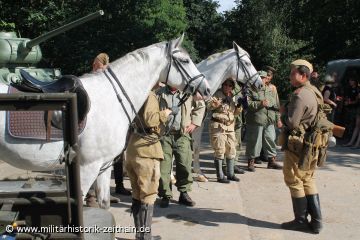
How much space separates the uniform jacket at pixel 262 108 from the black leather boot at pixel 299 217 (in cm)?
330

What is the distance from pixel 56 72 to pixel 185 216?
12.3 ft

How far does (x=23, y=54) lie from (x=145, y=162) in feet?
14.8

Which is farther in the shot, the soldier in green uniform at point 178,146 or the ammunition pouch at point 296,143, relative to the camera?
the soldier in green uniform at point 178,146

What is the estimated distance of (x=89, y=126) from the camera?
4426 mm

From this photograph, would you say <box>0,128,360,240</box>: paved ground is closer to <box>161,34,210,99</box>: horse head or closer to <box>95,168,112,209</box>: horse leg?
<box>95,168,112,209</box>: horse leg

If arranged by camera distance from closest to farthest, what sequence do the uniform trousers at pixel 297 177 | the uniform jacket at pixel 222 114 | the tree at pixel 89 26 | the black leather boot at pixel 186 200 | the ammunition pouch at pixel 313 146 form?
the ammunition pouch at pixel 313 146 → the uniform trousers at pixel 297 177 → the black leather boot at pixel 186 200 → the uniform jacket at pixel 222 114 → the tree at pixel 89 26

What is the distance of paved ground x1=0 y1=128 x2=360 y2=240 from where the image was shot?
5.40 meters

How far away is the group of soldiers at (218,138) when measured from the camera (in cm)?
459

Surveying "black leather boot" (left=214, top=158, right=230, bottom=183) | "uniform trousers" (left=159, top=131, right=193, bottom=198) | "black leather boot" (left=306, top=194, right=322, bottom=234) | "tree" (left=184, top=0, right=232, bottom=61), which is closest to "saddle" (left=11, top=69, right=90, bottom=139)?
"uniform trousers" (left=159, top=131, right=193, bottom=198)

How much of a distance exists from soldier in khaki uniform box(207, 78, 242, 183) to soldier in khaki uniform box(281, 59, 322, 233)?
231 cm

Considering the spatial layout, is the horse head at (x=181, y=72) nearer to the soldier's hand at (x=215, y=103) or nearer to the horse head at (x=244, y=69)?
the soldier's hand at (x=215, y=103)

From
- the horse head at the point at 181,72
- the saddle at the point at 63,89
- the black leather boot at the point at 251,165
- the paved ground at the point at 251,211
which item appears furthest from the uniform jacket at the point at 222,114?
the saddle at the point at 63,89

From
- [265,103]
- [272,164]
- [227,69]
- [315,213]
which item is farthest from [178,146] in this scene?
[272,164]

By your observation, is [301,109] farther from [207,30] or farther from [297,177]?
[207,30]
